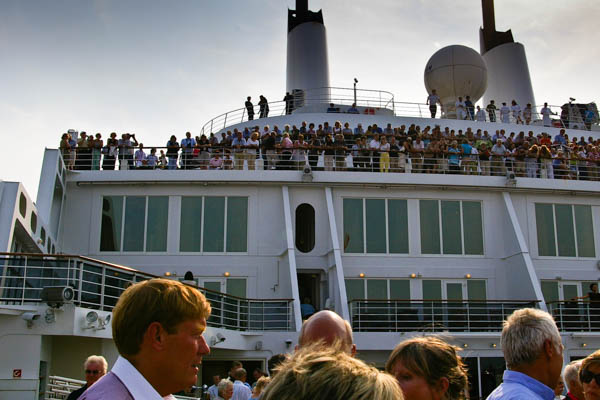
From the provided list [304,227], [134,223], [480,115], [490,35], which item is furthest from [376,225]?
[490,35]

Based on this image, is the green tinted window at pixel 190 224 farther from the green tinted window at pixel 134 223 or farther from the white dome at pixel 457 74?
the white dome at pixel 457 74

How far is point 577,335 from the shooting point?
1870 cm

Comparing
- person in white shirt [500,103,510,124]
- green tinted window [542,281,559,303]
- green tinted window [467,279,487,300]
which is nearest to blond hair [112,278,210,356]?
green tinted window [467,279,487,300]

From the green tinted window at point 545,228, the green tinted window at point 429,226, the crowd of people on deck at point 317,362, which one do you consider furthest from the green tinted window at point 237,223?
the crowd of people on deck at point 317,362

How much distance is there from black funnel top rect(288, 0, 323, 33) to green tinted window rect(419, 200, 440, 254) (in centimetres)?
1535

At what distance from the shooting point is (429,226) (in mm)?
21406

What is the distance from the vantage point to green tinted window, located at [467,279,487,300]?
69.2ft

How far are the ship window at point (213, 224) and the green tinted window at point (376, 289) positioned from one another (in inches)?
154

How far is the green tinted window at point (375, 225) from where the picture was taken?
21.1m

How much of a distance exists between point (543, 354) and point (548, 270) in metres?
19.4

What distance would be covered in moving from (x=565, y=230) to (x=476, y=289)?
144 inches

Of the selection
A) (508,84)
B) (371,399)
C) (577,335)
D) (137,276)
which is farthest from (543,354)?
(508,84)

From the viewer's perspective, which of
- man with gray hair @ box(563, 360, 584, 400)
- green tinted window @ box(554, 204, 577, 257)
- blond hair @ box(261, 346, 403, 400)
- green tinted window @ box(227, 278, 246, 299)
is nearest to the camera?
blond hair @ box(261, 346, 403, 400)

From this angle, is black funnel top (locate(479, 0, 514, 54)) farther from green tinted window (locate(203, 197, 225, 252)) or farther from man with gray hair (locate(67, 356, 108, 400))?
man with gray hair (locate(67, 356, 108, 400))
